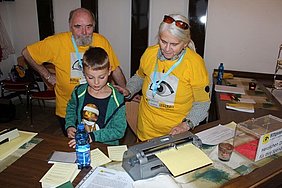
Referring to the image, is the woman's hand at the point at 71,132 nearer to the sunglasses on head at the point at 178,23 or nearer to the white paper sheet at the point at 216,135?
the white paper sheet at the point at 216,135

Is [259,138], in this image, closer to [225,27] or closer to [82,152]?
[82,152]

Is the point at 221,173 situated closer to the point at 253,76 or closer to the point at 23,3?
the point at 253,76

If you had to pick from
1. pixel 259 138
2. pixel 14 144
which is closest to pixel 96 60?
pixel 14 144

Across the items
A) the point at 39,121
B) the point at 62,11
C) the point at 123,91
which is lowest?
the point at 39,121

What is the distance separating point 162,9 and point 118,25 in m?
0.69

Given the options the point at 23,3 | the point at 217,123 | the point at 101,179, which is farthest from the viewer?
the point at 23,3

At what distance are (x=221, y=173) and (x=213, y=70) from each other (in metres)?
2.64

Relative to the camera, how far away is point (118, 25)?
3875mm

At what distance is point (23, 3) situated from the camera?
4.18 m

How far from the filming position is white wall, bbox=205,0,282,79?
130 inches

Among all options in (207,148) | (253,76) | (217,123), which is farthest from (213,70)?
(207,148)

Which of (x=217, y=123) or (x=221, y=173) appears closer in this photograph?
(x=221, y=173)

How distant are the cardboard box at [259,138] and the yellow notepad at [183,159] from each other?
0.23m

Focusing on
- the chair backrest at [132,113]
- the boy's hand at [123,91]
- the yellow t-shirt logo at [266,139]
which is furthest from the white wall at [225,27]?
the yellow t-shirt logo at [266,139]
